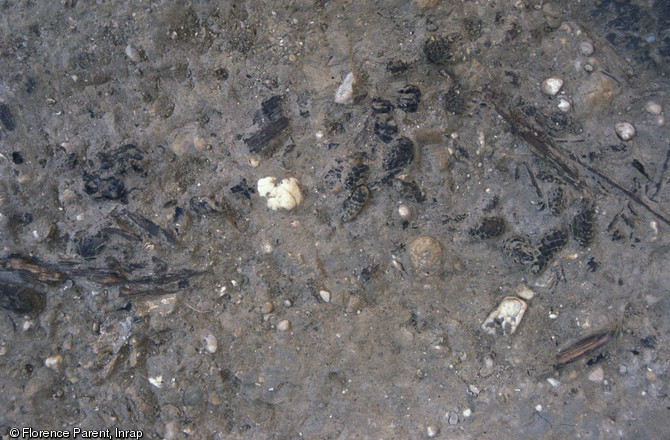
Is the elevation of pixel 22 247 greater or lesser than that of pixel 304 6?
lesser

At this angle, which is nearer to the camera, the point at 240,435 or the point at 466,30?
the point at 466,30

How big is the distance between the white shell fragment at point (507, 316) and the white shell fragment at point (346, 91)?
1.28 m

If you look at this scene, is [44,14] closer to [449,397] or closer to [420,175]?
[420,175]

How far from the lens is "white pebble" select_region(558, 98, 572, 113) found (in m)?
2.16

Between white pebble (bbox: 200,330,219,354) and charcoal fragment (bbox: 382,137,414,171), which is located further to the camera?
white pebble (bbox: 200,330,219,354)

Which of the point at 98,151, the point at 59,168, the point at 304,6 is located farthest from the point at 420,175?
the point at 59,168

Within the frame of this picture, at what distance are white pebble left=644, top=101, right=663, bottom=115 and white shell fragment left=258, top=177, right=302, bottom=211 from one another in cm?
175

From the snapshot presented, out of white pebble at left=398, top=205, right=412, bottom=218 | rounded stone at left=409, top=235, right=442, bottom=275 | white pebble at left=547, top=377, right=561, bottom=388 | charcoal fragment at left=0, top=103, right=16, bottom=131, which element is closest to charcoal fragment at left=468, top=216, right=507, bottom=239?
rounded stone at left=409, top=235, right=442, bottom=275

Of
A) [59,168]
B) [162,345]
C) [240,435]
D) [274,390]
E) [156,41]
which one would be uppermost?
[156,41]

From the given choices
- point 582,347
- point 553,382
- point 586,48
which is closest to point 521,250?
point 582,347

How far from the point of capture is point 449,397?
2279mm

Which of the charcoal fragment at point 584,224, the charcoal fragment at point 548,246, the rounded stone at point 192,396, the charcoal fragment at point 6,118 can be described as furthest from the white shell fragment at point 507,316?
the charcoal fragment at point 6,118

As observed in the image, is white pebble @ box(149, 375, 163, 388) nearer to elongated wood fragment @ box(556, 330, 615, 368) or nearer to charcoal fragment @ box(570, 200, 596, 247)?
elongated wood fragment @ box(556, 330, 615, 368)

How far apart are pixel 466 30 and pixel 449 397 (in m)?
1.85
